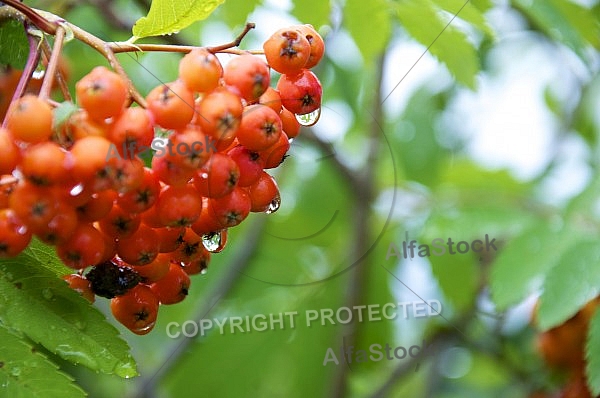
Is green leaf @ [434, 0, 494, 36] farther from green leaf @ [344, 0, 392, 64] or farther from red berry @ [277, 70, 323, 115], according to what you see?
red berry @ [277, 70, 323, 115]

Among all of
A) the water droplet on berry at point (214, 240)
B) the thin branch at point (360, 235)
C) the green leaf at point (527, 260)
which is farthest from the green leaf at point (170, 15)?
the thin branch at point (360, 235)

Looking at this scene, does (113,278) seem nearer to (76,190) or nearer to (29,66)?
(76,190)

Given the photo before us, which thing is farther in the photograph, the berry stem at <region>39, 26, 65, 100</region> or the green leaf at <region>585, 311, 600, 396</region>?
the green leaf at <region>585, 311, 600, 396</region>

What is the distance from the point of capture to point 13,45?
5.55 ft

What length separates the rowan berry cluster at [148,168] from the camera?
1224 mm

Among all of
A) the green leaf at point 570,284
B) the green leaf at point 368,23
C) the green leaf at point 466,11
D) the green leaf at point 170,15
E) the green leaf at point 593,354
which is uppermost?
the green leaf at point 170,15

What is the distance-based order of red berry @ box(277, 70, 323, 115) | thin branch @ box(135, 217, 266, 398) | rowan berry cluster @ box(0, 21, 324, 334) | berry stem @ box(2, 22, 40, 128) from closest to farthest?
rowan berry cluster @ box(0, 21, 324, 334)
berry stem @ box(2, 22, 40, 128)
red berry @ box(277, 70, 323, 115)
thin branch @ box(135, 217, 266, 398)

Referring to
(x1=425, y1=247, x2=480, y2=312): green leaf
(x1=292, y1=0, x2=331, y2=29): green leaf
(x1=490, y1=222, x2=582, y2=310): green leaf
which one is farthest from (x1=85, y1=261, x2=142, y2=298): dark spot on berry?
(x1=425, y1=247, x2=480, y2=312): green leaf

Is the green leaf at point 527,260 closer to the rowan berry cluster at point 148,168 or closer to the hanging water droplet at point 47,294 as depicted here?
the rowan berry cluster at point 148,168

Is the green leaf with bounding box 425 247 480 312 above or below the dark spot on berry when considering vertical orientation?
below

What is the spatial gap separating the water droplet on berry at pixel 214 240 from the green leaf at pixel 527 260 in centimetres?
98

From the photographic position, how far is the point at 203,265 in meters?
1.54

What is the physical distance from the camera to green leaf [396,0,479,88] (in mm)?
2064

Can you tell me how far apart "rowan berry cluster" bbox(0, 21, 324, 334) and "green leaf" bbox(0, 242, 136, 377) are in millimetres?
50
